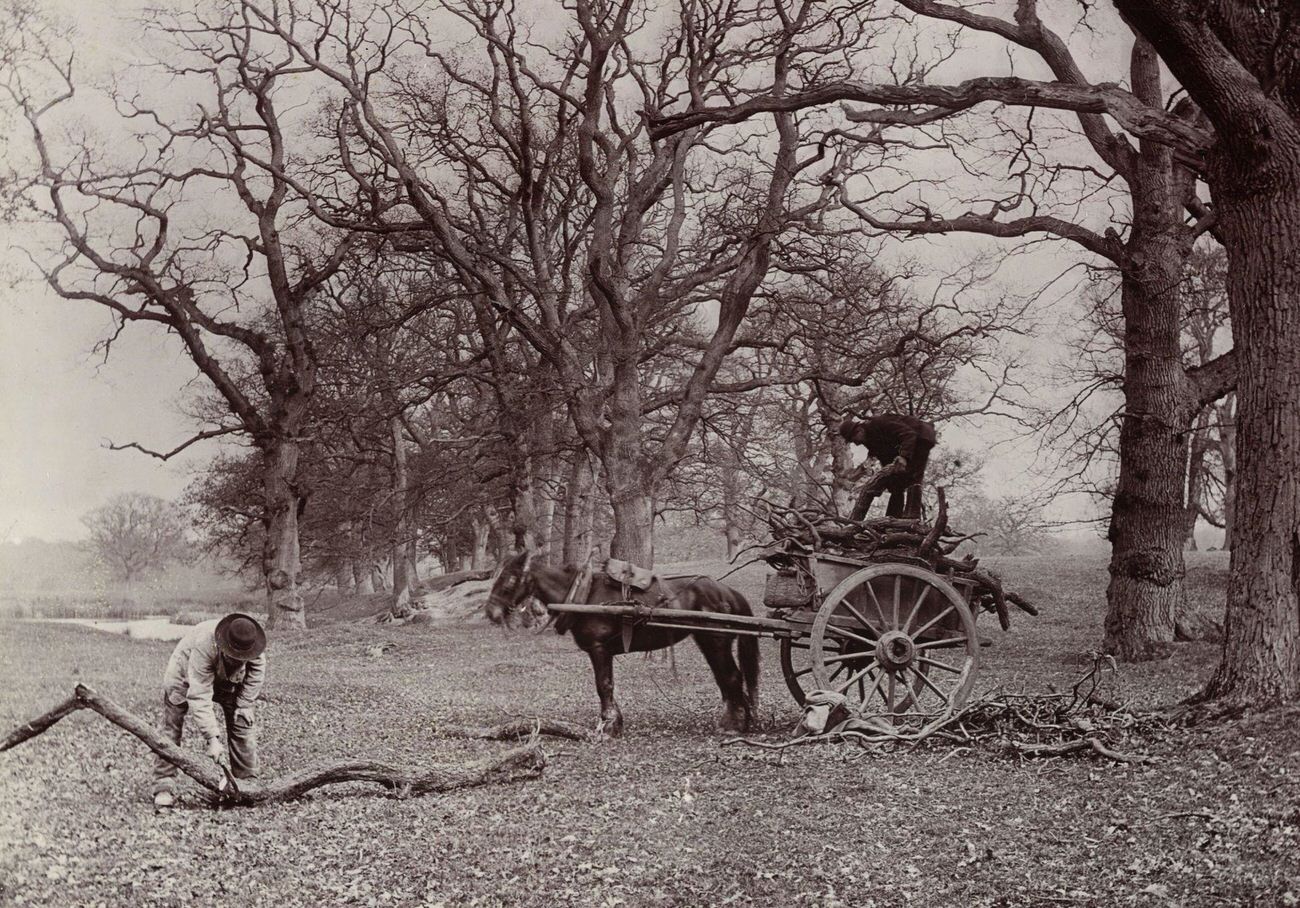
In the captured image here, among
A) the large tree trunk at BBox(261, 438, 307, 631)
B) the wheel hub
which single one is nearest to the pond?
the wheel hub

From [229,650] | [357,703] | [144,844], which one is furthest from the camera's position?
[357,703]

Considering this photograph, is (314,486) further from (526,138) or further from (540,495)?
(526,138)

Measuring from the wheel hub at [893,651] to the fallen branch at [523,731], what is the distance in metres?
2.23

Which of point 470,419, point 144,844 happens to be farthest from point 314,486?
point 144,844

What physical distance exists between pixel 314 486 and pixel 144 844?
15069 mm

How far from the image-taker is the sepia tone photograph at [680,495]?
16.8ft

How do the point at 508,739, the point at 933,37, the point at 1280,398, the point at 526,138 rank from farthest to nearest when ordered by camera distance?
the point at 526,138, the point at 933,37, the point at 508,739, the point at 1280,398

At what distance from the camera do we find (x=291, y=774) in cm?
584

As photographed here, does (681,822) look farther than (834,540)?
No

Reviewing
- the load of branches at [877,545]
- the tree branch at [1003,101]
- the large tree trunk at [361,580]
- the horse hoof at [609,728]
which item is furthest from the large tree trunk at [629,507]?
the large tree trunk at [361,580]

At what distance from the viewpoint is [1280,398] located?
662 cm

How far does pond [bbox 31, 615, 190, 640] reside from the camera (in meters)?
6.86

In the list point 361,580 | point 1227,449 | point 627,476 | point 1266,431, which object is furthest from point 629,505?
point 361,580

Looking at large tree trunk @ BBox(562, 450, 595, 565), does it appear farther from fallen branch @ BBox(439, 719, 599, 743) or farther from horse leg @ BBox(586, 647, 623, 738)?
fallen branch @ BBox(439, 719, 599, 743)
